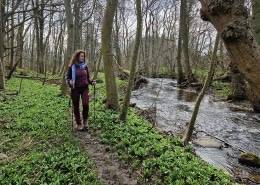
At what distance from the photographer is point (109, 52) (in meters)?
12.1

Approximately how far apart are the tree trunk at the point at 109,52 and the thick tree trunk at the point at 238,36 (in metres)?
9.04

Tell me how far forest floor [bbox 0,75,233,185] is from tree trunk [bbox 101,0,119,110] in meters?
1.33

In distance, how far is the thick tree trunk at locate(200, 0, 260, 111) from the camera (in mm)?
2592

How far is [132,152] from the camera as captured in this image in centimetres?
752

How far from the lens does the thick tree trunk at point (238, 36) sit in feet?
8.50

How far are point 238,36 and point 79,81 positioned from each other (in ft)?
25.3

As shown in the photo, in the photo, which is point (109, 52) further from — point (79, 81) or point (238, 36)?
point (238, 36)

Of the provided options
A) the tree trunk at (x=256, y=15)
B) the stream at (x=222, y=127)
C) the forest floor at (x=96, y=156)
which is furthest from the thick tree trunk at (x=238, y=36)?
the tree trunk at (x=256, y=15)

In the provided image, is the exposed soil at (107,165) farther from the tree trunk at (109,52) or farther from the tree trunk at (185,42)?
the tree trunk at (185,42)

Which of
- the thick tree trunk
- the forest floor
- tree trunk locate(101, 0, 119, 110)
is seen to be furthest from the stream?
the thick tree trunk

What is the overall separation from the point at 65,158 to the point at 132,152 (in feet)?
4.72

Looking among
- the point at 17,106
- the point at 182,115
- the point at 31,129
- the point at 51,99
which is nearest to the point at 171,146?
the point at 31,129

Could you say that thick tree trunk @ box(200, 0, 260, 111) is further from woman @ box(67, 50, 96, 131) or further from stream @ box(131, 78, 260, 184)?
woman @ box(67, 50, 96, 131)

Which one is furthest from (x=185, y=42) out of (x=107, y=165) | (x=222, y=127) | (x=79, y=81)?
(x=107, y=165)
